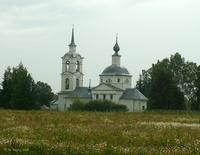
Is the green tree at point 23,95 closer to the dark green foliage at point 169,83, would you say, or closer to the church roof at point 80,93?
the dark green foliage at point 169,83

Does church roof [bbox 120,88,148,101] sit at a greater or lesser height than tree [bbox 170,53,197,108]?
lesser

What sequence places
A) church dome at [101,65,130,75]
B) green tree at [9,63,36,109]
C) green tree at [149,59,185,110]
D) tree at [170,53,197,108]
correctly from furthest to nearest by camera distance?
church dome at [101,65,130,75] < tree at [170,53,197,108] < green tree at [149,59,185,110] < green tree at [9,63,36,109]

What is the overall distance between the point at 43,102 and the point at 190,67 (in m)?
45.0

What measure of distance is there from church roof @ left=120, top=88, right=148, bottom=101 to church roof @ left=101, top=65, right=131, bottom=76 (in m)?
4.83

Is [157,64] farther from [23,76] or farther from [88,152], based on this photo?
[88,152]

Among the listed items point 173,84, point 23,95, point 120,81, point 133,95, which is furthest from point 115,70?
point 23,95

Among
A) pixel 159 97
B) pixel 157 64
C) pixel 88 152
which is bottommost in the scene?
pixel 88 152

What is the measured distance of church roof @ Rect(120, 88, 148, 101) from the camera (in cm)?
13688

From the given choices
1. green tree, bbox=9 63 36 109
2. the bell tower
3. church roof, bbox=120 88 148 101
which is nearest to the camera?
green tree, bbox=9 63 36 109

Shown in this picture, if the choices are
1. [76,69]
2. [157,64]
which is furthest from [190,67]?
[76,69]

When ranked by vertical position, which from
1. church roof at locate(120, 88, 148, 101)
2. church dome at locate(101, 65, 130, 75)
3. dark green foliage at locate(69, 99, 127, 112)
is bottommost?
dark green foliage at locate(69, 99, 127, 112)

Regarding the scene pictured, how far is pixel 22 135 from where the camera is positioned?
65.2 feet

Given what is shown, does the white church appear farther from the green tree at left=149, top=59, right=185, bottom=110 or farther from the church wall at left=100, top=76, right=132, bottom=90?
the green tree at left=149, top=59, right=185, bottom=110

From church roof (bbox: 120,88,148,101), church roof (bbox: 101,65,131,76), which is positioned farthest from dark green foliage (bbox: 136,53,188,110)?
church roof (bbox: 101,65,131,76)
